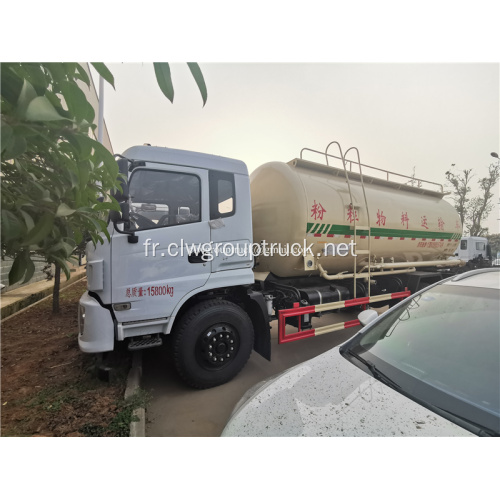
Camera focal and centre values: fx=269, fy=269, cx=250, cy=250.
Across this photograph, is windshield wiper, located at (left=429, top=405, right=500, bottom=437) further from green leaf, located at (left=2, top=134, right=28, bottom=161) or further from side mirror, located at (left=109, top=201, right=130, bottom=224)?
side mirror, located at (left=109, top=201, right=130, bottom=224)

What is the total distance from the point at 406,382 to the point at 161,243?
6.77 feet

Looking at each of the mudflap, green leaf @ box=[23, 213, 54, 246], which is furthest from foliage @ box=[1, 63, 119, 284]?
the mudflap

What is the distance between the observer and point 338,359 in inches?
64.9

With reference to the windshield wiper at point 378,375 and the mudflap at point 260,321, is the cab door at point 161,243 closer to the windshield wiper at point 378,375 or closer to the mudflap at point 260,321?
the mudflap at point 260,321

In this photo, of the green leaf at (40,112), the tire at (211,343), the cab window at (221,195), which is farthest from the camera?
the cab window at (221,195)

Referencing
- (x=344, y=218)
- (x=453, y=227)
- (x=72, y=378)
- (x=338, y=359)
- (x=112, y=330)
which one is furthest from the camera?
(x=453, y=227)

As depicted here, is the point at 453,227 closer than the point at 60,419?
No

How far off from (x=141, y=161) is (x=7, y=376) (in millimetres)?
2542

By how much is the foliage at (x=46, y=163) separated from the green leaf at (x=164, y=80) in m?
0.18

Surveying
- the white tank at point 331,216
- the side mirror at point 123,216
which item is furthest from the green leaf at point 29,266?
the white tank at point 331,216

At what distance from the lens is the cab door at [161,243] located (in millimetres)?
2346

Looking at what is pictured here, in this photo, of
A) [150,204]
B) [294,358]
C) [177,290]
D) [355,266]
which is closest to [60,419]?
[177,290]

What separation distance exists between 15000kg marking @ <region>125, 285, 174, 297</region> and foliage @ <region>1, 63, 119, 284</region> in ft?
5.02

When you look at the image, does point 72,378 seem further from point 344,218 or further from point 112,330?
point 344,218
